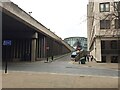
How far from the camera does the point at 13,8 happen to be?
35344 mm

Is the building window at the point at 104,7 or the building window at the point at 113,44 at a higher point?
the building window at the point at 104,7

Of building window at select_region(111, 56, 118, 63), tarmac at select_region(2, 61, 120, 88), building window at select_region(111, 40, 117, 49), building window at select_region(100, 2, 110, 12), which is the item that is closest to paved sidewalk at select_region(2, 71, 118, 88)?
tarmac at select_region(2, 61, 120, 88)

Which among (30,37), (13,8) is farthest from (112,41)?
(13,8)

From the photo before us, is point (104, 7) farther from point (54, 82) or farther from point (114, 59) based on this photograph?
point (54, 82)

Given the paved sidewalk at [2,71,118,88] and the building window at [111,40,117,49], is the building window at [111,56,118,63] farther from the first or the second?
the paved sidewalk at [2,71,118,88]

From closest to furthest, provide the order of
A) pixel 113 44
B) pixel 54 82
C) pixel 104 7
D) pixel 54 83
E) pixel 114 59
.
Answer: pixel 54 83 < pixel 54 82 < pixel 104 7 < pixel 114 59 < pixel 113 44

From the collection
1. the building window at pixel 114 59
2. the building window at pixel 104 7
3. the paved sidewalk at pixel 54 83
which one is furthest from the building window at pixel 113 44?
the paved sidewalk at pixel 54 83

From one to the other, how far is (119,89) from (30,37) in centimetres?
4298

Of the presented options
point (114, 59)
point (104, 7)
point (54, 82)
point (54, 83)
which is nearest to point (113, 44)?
point (114, 59)

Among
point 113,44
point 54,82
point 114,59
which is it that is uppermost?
point 113,44

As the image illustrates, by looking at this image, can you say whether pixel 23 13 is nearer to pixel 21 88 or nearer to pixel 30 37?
pixel 30 37

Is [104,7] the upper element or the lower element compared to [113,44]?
upper

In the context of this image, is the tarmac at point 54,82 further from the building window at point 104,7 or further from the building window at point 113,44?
the building window at point 113,44

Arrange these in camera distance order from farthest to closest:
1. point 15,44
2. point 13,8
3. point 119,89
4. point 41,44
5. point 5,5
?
1. point 41,44
2. point 15,44
3. point 13,8
4. point 5,5
5. point 119,89
